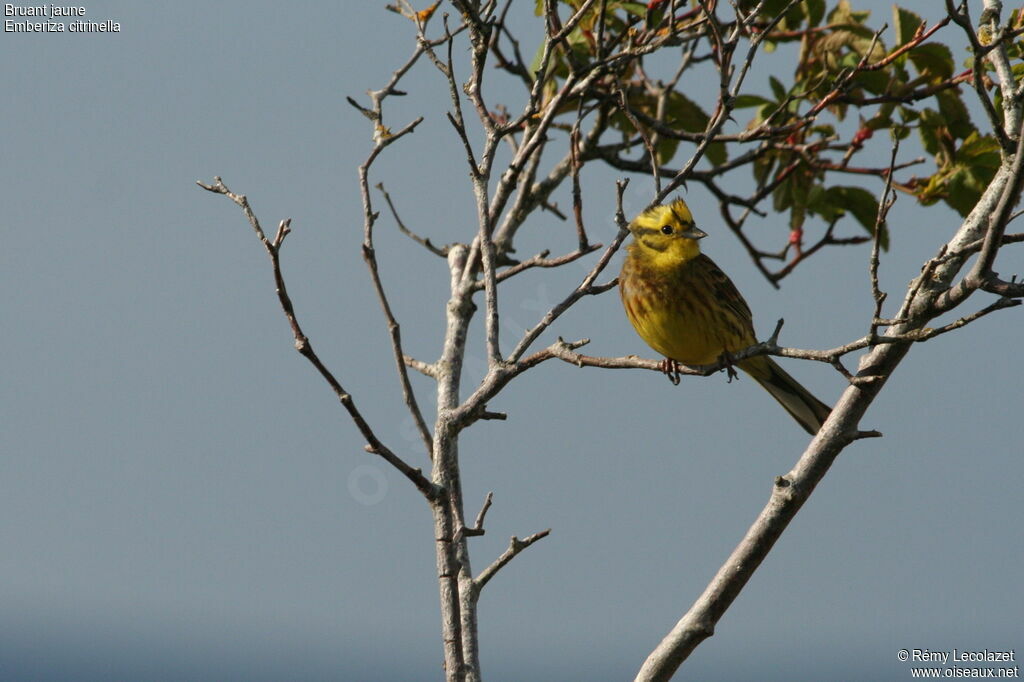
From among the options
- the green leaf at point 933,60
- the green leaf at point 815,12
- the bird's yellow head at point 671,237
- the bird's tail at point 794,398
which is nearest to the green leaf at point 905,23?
the green leaf at point 933,60

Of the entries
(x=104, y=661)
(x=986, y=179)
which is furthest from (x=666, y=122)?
(x=104, y=661)

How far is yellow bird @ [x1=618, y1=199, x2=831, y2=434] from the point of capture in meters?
4.86

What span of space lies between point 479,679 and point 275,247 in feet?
4.66

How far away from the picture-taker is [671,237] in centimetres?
504

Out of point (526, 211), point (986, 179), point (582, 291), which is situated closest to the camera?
point (582, 291)

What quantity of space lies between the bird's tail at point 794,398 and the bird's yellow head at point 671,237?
1.92 ft

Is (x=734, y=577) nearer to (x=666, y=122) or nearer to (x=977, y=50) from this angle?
(x=977, y=50)

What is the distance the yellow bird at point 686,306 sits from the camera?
486 centimetres

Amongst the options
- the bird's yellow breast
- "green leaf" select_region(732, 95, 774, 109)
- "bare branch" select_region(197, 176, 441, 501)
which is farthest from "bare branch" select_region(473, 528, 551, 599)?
"green leaf" select_region(732, 95, 774, 109)

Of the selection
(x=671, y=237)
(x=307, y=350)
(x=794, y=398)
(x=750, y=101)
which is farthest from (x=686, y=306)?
(x=307, y=350)

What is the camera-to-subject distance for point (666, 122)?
17.6 feet

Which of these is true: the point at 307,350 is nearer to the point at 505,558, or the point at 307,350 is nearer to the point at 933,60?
the point at 505,558

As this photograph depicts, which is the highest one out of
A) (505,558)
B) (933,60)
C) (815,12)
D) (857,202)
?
(815,12)

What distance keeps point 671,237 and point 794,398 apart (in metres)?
0.93
